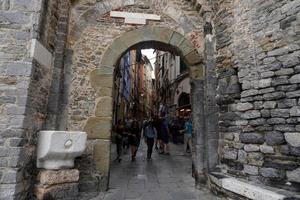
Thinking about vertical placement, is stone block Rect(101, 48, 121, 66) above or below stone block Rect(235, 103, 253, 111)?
above

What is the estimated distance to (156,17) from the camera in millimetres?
4578

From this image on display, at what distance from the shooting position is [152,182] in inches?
170

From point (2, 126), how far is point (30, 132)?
358 millimetres

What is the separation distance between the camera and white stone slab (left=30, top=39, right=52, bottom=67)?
3.28 meters

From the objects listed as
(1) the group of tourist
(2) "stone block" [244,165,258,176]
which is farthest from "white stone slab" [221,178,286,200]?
(1) the group of tourist

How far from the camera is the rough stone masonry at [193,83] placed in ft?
9.73

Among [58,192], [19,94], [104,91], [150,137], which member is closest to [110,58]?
[104,91]

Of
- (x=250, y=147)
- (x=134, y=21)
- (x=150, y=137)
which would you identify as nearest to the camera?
(x=250, y=147)

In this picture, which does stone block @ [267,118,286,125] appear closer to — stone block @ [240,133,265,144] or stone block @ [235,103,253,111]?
stone block @ [240,133,265,144]

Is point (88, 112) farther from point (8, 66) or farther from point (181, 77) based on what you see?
point (181, 77)

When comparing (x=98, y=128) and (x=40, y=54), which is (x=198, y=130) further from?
(x=40, y=54)

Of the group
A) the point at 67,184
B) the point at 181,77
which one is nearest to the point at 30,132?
the point at 67,184

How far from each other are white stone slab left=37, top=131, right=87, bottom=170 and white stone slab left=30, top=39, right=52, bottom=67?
111 centimetres

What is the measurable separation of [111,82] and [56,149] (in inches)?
63.2
